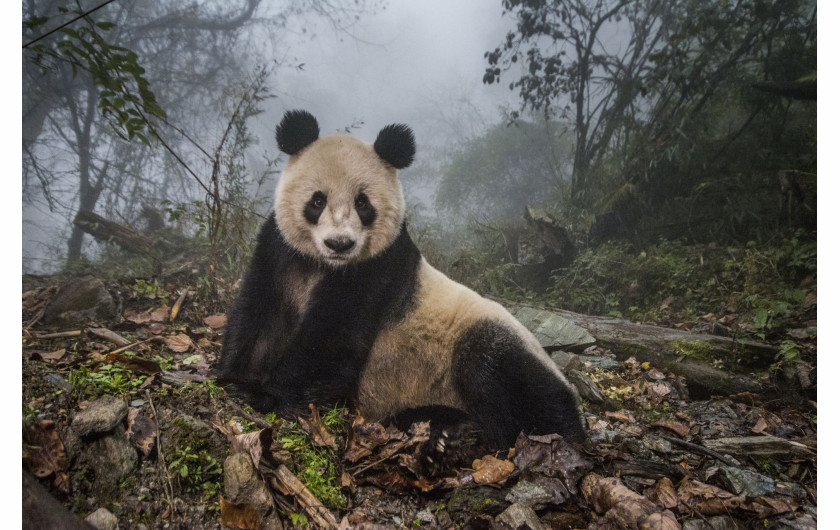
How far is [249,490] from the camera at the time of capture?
3.97ft

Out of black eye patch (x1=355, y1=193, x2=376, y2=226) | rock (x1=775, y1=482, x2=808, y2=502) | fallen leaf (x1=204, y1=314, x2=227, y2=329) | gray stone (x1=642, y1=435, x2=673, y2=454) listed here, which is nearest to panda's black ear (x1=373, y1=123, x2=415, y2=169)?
black eye patch (x1=355, y1=193, x2=376, y2=226)

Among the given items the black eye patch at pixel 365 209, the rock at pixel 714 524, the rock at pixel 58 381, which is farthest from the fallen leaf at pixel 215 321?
the rock at pixel 714 524

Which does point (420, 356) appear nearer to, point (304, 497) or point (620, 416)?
point (304, 497)

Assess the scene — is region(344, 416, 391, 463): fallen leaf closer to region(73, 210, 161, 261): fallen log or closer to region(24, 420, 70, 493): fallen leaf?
region(24, 420, 70, 493): fallen leaf

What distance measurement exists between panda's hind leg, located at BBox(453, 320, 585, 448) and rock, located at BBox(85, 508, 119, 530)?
4.04 feet

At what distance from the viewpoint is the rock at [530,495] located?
53.9 inches

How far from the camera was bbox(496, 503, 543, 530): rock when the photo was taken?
1299 mm

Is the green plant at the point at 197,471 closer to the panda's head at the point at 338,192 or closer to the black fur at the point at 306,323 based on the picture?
the black fur at the point at 306,323

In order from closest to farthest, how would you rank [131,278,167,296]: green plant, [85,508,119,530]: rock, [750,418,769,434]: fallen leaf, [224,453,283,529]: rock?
[85,508,119,530]: rock
[224,453,283,529]: rock
[750,418,769,434]: fallen leaf
[131,278,167,296]: green plant

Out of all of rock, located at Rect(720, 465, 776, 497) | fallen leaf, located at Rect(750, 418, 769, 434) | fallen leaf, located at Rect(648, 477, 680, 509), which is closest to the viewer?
fallen leaf, located at Rect(648, 477, 680, 509)

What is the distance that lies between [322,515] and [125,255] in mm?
1635

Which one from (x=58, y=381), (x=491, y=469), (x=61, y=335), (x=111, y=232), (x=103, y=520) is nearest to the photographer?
(x=103, y=520)

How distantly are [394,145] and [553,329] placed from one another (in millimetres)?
1321

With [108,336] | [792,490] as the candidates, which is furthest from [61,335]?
[792,490]
